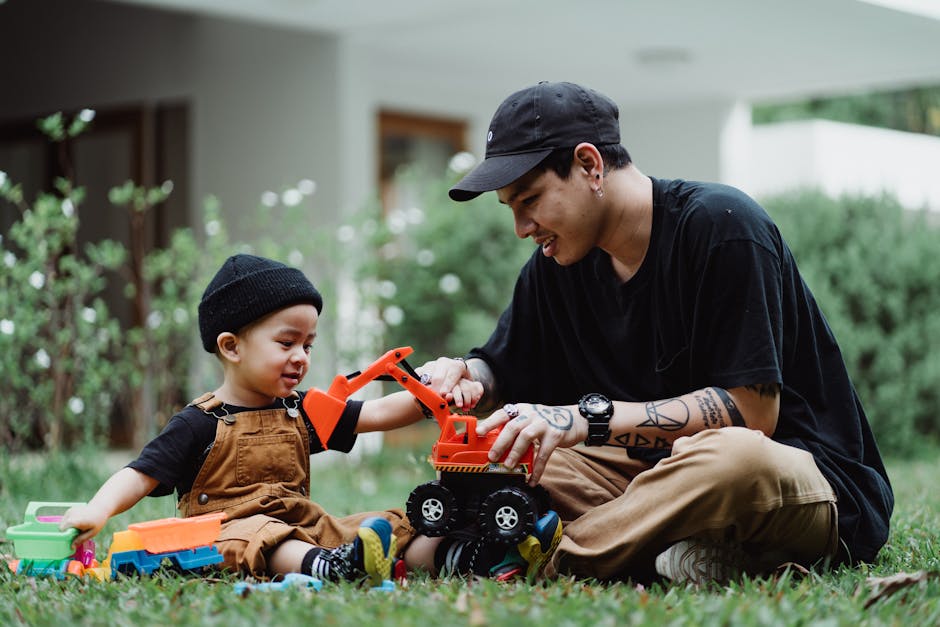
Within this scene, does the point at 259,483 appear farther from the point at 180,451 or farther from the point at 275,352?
the point at 275,352

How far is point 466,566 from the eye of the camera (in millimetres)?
3391

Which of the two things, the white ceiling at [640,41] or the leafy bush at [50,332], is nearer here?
the leafy bush at [50,332]

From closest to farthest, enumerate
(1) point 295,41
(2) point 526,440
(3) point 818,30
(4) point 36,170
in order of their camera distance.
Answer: (2) point 526,440, (1) point 295,41, (3) point 818,30, (4) point 36,170

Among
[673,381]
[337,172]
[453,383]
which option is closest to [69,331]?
[337,172]

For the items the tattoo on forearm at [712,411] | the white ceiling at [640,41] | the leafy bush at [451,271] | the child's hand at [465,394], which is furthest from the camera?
the leafy bush at [451,271]

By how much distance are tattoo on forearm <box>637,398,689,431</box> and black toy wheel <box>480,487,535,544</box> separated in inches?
14.9

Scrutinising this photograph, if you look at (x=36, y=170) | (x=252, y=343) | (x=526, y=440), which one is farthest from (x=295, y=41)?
(x=526, y=440)

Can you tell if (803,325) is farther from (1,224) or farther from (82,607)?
(1,224)

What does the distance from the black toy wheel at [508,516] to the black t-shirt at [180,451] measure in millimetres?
812

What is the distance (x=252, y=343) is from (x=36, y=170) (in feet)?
26.9

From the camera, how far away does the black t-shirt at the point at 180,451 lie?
3389mm

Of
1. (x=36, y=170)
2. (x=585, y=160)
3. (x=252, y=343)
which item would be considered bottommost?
(x=252, y=343)

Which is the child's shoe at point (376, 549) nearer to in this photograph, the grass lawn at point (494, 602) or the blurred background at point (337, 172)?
the grass lawn at point (494, 602)

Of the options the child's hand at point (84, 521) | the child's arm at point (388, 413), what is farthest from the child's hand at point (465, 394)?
the child's hand at point (84, 521)
